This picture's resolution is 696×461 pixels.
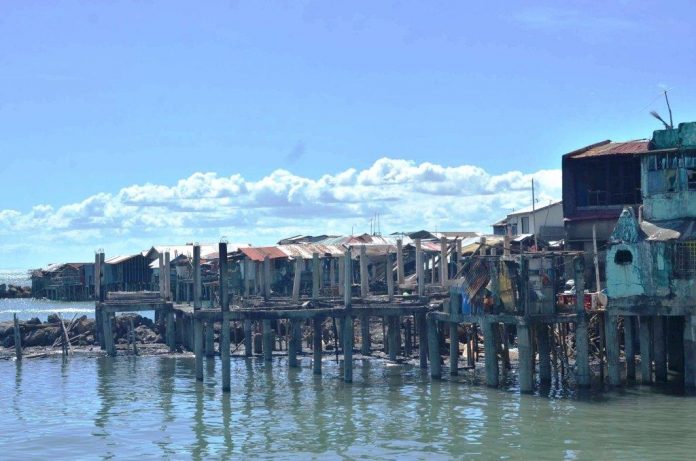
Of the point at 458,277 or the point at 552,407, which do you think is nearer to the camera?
the point at 552,407

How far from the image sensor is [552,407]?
3534cm

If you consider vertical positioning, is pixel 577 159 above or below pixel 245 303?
above

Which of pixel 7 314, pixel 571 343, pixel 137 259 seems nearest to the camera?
pixel 571 343

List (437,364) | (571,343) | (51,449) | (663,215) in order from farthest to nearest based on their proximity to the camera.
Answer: (571,343) → (437,364) → (663,215) → (51,449)

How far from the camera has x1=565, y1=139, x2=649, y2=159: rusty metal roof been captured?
47.0 metres

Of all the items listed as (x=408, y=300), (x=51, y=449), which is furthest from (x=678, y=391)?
(x=51, y=449)

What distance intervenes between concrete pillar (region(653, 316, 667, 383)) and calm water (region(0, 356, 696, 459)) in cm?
181

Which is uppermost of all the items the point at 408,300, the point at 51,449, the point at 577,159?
the point at 577,159

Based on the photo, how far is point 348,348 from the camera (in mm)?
41750

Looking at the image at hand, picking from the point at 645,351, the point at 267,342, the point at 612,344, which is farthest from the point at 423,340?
the point at 612,344

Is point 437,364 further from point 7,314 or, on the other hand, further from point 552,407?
point 7,314

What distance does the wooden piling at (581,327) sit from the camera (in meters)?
35.9

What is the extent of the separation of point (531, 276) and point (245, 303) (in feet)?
46.4

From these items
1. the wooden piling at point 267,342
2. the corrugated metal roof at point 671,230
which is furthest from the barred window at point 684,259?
the wooden piling at point 267,342
